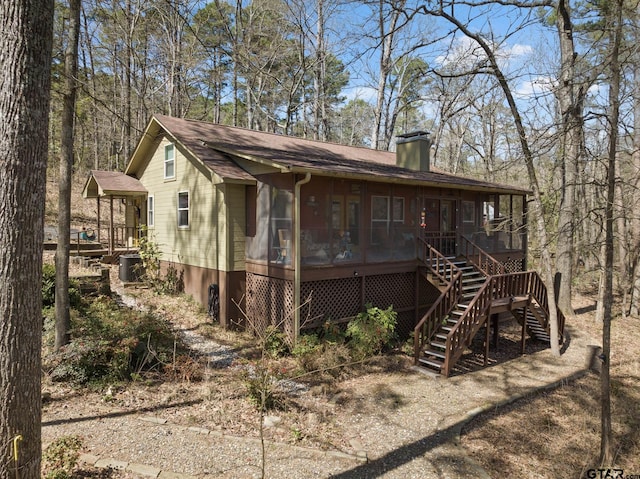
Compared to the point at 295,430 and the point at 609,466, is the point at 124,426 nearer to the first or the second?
the point at 295,430

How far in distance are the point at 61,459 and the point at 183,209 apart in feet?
29.2

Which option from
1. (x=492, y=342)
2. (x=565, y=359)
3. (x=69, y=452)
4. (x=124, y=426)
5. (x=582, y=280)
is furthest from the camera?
(x=582, y=280)

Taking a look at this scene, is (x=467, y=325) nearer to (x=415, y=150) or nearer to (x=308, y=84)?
(x=415, y=150)

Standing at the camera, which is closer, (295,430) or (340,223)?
(295,430)

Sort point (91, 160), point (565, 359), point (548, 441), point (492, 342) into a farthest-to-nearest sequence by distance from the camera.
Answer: point (91, 160) → point (492, 342) → point (565, 359) → point (548, 441)

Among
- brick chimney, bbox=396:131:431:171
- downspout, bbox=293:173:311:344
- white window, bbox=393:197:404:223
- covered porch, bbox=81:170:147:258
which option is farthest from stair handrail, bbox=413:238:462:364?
covered porch, bbox=81:170:147:258

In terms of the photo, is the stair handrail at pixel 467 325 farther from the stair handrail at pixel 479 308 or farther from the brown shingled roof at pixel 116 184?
the brown shingled roof at pixel 116 184

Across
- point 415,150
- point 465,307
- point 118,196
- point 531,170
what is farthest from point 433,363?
point 118,196

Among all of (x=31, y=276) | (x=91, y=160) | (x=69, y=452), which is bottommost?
(x=69, y=452)

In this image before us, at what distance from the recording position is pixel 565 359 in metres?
10.4

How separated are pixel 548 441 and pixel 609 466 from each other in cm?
82

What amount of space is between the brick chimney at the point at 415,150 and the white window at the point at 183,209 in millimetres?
7416

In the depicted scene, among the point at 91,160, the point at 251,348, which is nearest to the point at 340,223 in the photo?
the point at 251,348

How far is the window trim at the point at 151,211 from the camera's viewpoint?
14462mm
